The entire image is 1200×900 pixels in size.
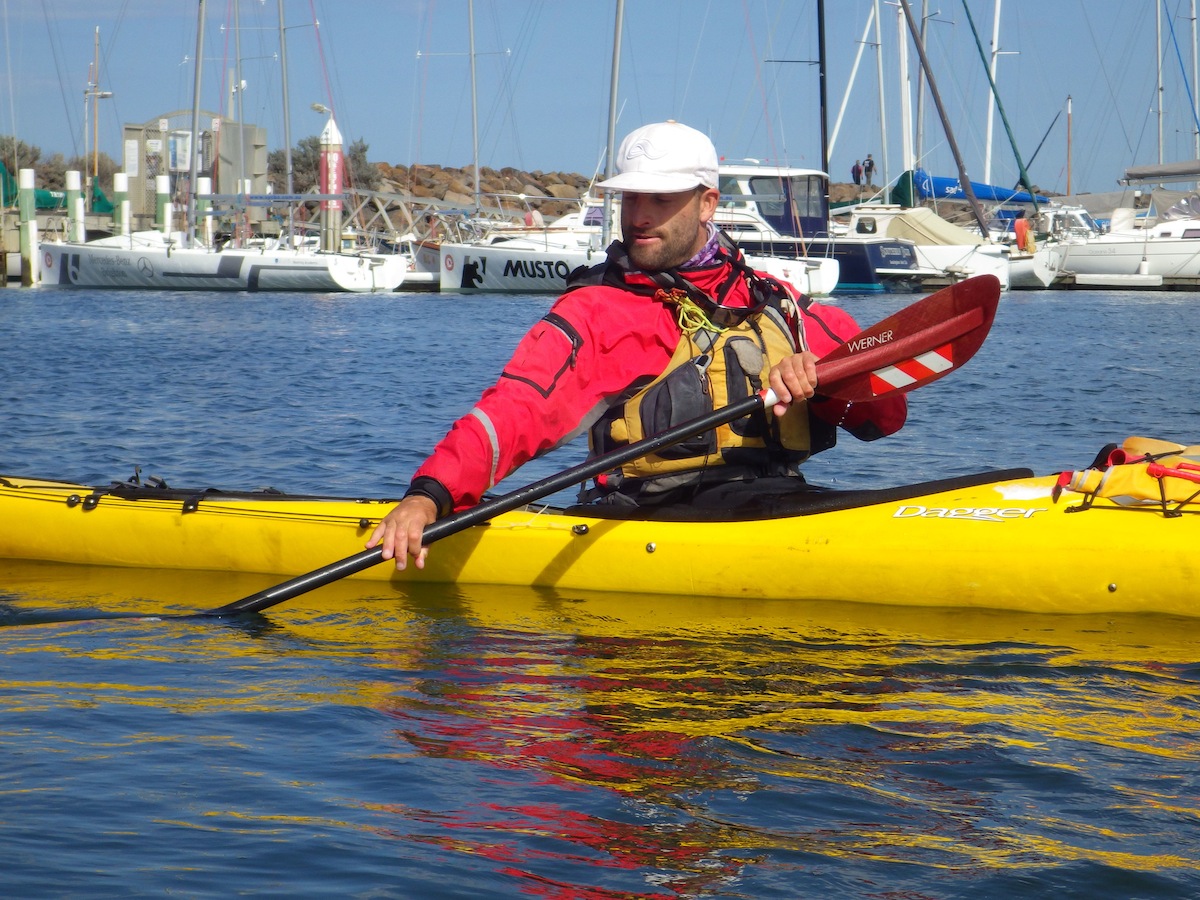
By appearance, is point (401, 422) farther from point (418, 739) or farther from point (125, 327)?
point (125, 327)

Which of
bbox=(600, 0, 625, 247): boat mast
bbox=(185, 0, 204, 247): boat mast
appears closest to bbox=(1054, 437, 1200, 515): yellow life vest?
bbox=(600, 0, 625, 247): boat mast

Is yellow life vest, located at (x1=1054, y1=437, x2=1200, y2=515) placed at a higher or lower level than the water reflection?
higher

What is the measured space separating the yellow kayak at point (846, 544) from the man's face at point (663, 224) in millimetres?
862

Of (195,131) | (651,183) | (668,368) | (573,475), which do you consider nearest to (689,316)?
(668,368)

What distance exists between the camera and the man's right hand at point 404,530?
3.58 meters

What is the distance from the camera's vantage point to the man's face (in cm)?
419

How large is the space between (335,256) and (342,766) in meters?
25.7

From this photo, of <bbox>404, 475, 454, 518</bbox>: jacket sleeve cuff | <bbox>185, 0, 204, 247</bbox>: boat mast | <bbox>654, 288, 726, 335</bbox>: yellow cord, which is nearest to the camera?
<bbox>404, 475, 454, 518</bbox>: jacket sleeve cuff

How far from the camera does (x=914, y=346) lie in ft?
14.2

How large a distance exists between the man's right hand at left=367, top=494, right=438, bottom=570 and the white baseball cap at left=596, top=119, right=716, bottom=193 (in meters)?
1.11

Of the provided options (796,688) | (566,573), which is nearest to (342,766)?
(796,688)

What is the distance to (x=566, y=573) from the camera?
4598 mm

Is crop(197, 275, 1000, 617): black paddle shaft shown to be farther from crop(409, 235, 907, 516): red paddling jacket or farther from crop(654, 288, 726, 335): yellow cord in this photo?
crop(654, 288, 726, 335): yellow cord

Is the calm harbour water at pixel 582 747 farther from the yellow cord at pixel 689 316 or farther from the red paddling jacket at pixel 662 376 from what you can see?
the yellow cord at pixel 689 316
